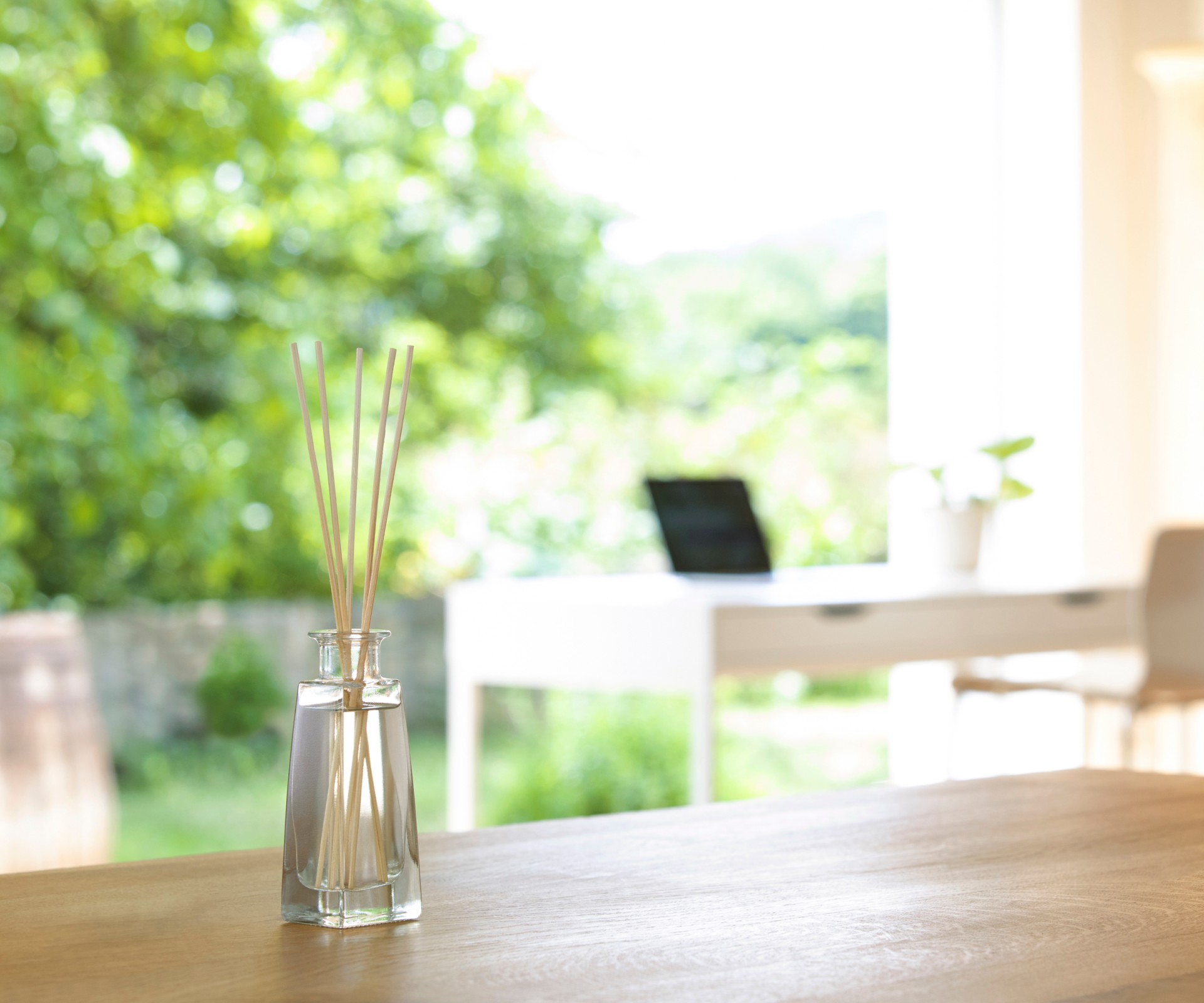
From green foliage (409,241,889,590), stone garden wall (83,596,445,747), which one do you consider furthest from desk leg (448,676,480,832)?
green foliage (409,241,889,590)

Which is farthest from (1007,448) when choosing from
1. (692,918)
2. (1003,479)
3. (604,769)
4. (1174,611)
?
(692,918)

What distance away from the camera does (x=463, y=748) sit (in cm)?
299

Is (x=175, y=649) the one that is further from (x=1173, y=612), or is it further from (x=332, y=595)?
(x=332, y=595)

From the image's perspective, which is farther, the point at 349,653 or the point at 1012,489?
the point at 1012,489

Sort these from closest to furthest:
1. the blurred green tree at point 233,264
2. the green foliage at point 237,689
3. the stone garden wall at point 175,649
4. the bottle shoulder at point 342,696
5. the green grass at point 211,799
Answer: the bottle shoulder at point 342,696 → the blurred green tree at point 233,264 → the green grass at point 211,799 → the stone garden wall at point 175,649 → the green foliage at point 237,689

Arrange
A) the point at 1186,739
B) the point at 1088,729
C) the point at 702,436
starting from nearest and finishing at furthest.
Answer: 1. the point at 1088,729
2. the point at 1186,739
3. the point at 702,436

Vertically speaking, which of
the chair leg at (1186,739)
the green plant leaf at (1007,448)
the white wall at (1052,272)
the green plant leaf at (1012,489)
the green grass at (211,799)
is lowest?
the green grass at (211,799)

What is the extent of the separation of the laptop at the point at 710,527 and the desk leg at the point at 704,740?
0.55 meters

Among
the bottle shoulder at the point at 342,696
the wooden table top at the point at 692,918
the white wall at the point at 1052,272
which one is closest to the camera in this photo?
the wooden table top at the point at 692,918

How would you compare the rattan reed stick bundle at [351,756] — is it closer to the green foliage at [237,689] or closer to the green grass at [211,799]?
the green grass at [211,799]

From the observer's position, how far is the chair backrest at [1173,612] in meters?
3.05

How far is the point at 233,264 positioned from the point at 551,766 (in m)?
1.85

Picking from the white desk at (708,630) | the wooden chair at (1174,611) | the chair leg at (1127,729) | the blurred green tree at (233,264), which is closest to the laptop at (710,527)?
the white desk at (708,630)

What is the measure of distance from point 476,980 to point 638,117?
5.00 meters
